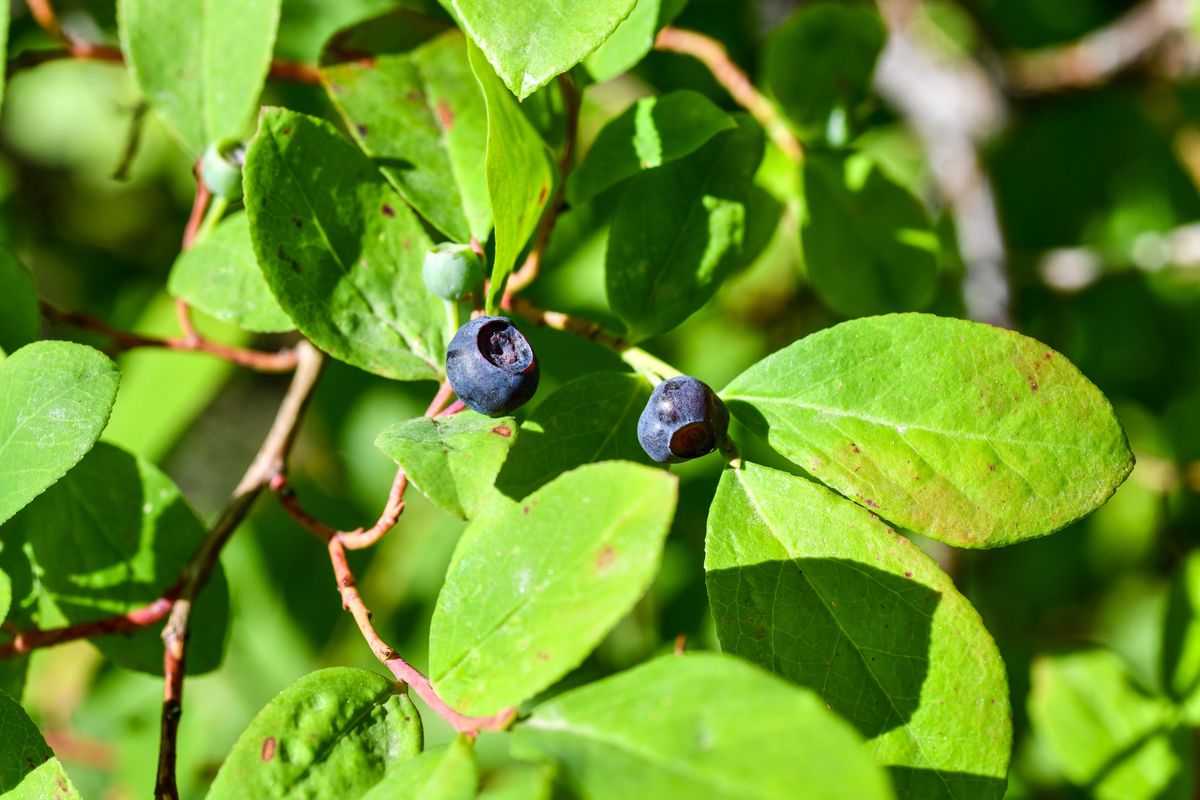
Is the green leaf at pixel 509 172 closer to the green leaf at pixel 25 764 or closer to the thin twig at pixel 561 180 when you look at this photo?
the thin twig at pixel 561 180

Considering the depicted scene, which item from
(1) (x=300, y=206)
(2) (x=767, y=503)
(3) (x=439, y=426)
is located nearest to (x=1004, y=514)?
(2) (x=767, y=503)

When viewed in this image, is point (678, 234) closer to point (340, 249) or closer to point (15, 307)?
point (340, 249)

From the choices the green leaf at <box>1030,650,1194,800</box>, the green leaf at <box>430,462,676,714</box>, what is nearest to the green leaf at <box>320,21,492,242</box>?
the green leaf at <box>430,462,676,714</box>

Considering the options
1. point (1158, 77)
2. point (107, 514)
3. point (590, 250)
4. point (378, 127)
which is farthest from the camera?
point (1158, 77)

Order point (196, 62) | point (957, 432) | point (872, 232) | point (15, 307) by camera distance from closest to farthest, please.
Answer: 1. point (957, 432)
2. point (15, 307)
3. point (196, 62)
4. point (872, 232)

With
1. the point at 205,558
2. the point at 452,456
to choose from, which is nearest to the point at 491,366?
the point at 452,456

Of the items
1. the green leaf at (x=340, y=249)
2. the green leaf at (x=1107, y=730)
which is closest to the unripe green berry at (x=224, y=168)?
the green leaf at (x=340, y=249)

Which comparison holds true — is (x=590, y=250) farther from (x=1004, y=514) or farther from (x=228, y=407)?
(x=228, y=407)
